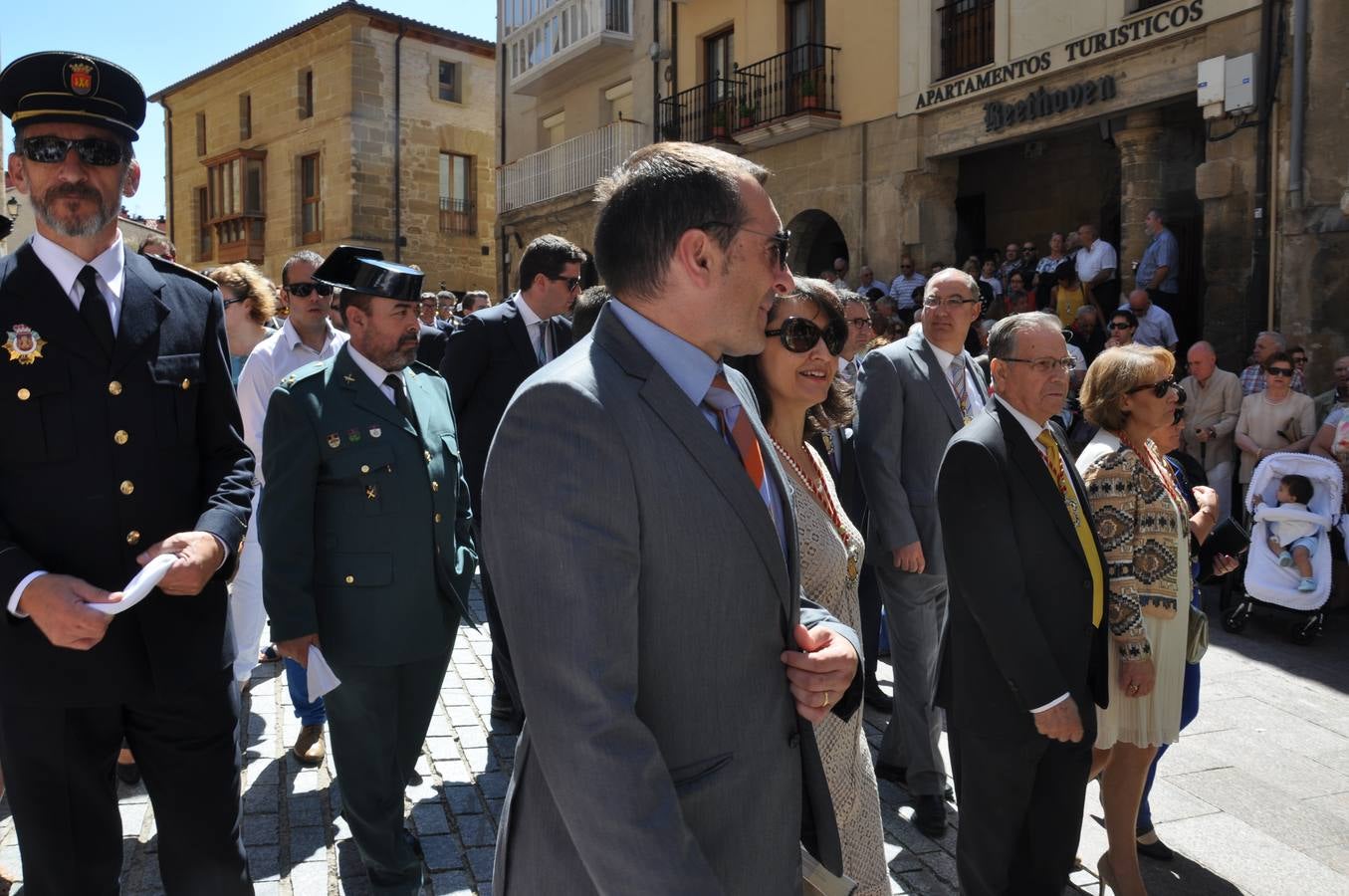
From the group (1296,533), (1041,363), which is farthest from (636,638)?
(1296,533)

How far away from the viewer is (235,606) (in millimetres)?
5637

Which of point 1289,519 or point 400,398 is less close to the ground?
point 400,398

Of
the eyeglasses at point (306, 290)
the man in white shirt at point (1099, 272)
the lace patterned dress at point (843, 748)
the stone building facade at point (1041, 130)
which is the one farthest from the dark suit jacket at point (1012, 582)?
the man in white shirt at point (1099, 272)

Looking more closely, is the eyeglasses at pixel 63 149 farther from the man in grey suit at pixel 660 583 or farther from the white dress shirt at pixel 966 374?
the white dress shirt at pixel 966 374

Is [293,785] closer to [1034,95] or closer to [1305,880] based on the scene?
[1305,880]

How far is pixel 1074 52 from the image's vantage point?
13117mm

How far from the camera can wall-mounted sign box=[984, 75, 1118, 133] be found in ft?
42.2

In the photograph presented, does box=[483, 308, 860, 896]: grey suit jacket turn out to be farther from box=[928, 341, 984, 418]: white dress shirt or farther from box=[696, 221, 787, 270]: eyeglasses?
box=[928, 341, 984, 418]: white dress shirt

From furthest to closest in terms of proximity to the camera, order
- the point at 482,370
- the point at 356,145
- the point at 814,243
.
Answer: the point at 356,145 → the point at 814,243 → the point at 482,370

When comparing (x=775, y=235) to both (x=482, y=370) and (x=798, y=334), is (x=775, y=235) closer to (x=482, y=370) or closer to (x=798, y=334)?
(x=798, y=334)

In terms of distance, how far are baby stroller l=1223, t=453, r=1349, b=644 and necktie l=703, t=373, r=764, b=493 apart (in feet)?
22.8

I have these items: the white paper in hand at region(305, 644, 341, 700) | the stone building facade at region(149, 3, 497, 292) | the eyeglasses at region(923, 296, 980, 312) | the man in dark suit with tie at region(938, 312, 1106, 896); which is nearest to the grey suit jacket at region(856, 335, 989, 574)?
the eyeglasses at region(923, 296, 980, 312)

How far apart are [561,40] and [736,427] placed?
2398 cm

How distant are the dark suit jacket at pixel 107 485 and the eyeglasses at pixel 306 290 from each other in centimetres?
291
